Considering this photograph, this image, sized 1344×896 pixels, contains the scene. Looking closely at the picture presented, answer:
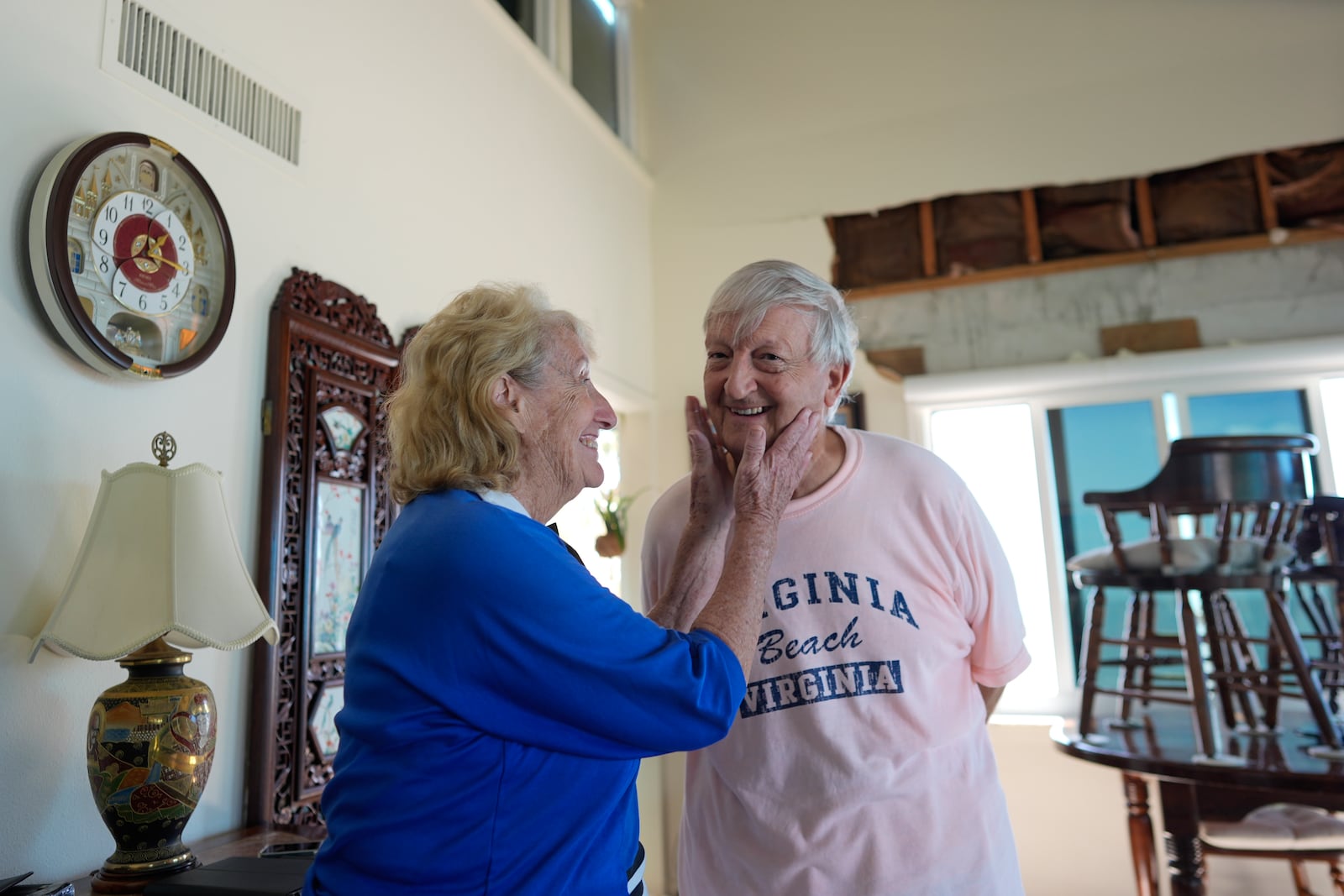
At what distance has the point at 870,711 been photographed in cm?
132

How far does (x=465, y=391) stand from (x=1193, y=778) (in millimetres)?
2372

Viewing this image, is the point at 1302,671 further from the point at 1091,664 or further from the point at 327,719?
the point at 327,719

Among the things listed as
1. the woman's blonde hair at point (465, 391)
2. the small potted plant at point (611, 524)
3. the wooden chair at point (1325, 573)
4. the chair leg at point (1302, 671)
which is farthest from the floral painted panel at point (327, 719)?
the wooden chair at point (1325, 573)

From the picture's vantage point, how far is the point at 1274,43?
437cm

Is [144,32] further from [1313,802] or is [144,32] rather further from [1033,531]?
[1033,531]

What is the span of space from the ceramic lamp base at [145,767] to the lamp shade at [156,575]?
3.9 inches

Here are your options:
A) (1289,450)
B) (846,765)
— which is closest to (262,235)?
(846,765)

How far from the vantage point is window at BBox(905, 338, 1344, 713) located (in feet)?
13.9

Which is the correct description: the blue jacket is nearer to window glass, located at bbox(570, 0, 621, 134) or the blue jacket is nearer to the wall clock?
the wall clock

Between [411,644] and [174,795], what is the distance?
95 centimetres

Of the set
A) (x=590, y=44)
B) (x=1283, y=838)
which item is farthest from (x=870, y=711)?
(x=590, y=44)

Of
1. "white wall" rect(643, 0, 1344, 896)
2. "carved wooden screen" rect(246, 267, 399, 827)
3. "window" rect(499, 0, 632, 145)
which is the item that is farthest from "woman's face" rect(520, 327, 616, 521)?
"white wall" rect(643, 0, 1344, 896)

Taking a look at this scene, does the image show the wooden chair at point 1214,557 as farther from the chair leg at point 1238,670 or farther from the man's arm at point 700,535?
the man's arm at point 700,535

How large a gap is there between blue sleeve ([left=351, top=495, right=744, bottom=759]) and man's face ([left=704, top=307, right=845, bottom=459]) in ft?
1.72
